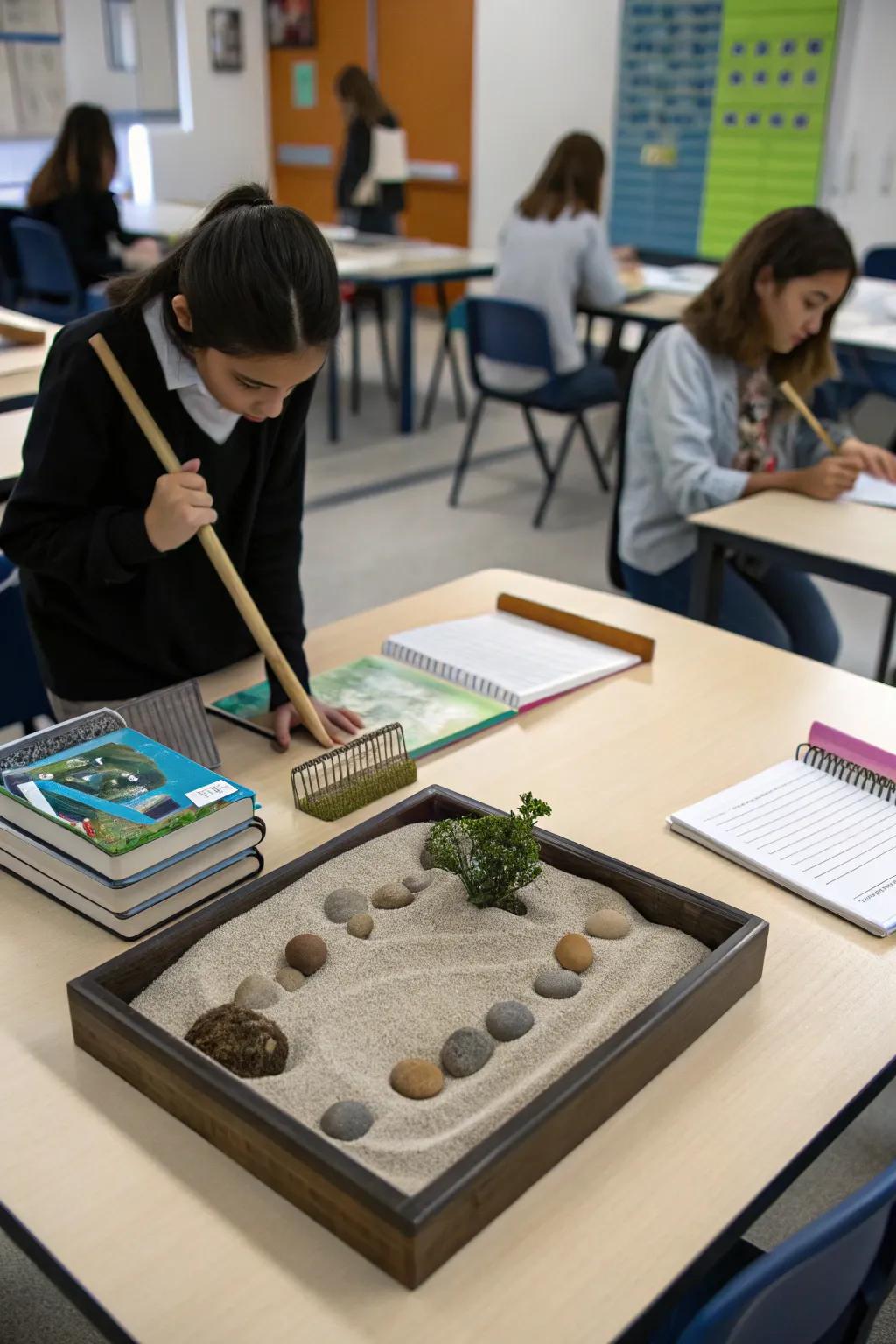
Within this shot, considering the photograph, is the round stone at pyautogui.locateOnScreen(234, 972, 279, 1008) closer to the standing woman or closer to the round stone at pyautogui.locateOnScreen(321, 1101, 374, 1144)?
the round stone at pyautogui.locateOnScreen(321, 1101, 374, 1144)

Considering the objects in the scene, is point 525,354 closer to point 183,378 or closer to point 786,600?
point 786,600

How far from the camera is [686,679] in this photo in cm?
164

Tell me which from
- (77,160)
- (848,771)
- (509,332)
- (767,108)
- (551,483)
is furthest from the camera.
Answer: (767,108)

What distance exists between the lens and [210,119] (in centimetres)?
835

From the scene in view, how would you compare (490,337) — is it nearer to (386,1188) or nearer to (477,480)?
(477,480)

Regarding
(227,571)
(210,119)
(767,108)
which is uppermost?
(767,108)

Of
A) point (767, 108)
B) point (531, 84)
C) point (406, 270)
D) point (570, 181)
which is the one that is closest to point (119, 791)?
point (570, 181)

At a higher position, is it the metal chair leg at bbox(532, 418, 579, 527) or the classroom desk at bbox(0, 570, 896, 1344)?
the classroom desk at bbox(0, 570, 896, 1344)

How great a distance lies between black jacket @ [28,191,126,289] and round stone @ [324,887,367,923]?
478 cm

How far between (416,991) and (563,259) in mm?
3758

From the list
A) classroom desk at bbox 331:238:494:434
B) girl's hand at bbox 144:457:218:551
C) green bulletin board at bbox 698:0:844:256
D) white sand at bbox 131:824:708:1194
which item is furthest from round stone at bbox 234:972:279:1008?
green bulletin board at bbox 698:0:844:256

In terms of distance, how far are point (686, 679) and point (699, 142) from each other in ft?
19.2

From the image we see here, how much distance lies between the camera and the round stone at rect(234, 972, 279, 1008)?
977mm

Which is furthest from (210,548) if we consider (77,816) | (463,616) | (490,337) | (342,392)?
(342,392)
